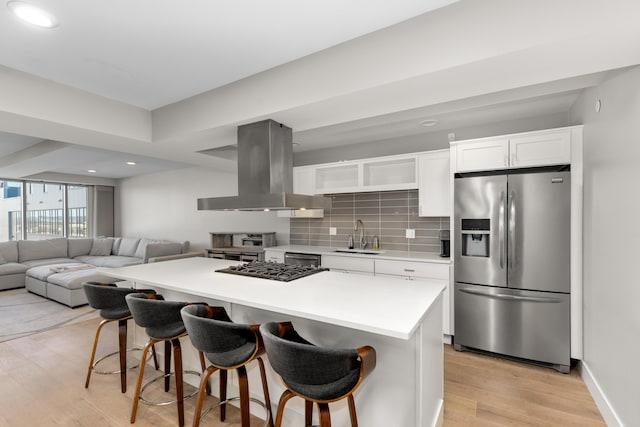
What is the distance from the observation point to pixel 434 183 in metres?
3.50

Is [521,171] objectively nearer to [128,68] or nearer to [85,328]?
[128,68]

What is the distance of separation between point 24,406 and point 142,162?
469 centimetres

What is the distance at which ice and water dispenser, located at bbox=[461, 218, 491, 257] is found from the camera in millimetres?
2986

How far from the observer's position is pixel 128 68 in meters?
2.22

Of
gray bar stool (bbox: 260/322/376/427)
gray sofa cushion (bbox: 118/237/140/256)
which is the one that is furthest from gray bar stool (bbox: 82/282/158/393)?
gray sofa cushion (bbox: 118/237/140/256)

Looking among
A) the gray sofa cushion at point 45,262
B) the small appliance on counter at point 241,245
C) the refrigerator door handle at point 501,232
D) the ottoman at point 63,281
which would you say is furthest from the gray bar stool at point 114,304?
the gray sofa cushion at point 45,262

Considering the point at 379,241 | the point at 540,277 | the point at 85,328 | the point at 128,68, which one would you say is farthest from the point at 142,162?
the point at 540,277

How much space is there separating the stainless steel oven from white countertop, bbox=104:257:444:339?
1.44 meters

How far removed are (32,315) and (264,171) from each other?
4342mm

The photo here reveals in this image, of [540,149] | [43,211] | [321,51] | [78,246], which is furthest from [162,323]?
[43,211]

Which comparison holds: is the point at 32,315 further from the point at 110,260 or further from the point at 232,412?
the point at 232,412

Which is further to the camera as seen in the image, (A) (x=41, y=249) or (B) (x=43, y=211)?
(B) (x=43, y=211)

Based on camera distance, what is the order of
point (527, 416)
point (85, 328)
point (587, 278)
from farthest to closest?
point (85, 328) < point (587, 278) < point (527, 416)

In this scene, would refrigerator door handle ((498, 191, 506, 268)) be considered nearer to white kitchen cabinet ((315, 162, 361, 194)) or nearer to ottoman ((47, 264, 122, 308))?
white kitchen cabinet ((315, 162, 361, 194))
